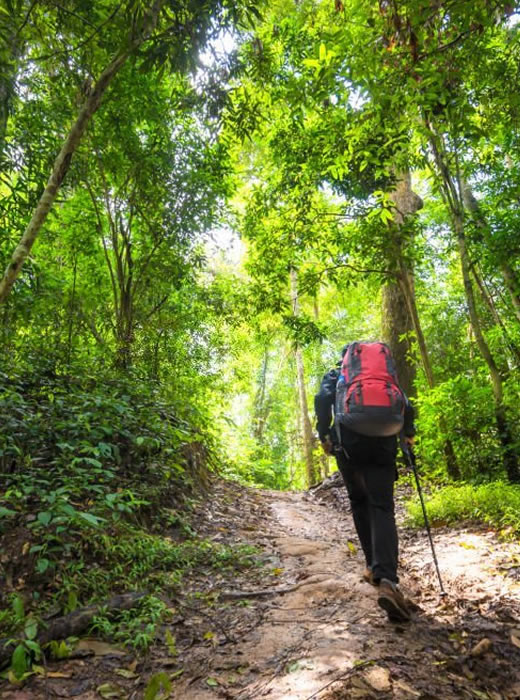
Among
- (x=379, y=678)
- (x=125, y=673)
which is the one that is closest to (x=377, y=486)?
(x=379, y=678)

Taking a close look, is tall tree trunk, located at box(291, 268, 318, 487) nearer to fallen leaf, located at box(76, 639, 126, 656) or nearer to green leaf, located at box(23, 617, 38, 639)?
fallen leaf, located at box(76, 639, 126, 656)

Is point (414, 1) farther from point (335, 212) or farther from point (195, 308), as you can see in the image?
point (195, 308)

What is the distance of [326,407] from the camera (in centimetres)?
367

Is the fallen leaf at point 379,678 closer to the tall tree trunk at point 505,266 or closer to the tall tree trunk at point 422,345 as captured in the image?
the tall tree trunk at point 422,345

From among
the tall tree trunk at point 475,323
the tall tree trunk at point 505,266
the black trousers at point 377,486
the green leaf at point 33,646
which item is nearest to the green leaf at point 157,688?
the green leaf at point 33,646

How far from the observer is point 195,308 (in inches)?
372

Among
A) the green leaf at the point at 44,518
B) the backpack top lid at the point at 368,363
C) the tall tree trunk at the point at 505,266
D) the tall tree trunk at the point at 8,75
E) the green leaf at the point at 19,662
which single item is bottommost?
the green leaf at the point at 19,662

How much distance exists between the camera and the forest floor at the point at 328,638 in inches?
86.7

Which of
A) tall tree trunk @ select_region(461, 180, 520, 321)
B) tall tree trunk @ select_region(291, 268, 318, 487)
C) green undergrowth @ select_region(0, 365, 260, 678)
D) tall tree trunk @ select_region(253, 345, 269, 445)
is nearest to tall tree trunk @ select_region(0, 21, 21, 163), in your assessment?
green undergrowth @ select_region(0, 365, 260, 678)

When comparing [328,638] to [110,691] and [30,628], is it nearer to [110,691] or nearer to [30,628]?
[110,691]

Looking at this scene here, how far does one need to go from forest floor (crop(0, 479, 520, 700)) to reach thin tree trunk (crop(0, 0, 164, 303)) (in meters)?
2.83

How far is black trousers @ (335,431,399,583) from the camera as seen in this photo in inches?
121

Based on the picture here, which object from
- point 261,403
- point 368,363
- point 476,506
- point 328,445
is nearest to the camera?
point 368,363

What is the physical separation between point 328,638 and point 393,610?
1.39ft
